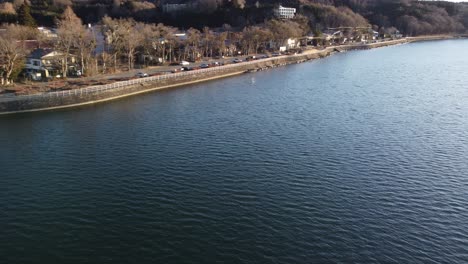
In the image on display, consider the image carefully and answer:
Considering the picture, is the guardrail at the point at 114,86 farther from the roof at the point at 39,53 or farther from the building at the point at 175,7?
the building at the point at 175,7

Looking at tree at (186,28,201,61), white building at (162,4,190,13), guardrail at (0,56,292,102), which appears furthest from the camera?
white building at (162,4,190,13)

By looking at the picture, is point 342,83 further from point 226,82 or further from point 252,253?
point 252,253

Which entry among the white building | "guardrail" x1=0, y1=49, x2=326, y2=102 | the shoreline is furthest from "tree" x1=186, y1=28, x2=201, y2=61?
the white building

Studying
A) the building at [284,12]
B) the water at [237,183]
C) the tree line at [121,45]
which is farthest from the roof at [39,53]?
the building at [284,12]

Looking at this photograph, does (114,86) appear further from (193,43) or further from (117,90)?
(193,43)

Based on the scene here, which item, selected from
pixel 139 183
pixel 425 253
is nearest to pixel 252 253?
pixel 425 253

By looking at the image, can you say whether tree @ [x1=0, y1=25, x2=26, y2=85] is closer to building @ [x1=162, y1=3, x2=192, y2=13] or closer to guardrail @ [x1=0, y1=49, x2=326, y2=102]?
guardrail @ [x1=0, y1=49, x2=326, y2=102]
